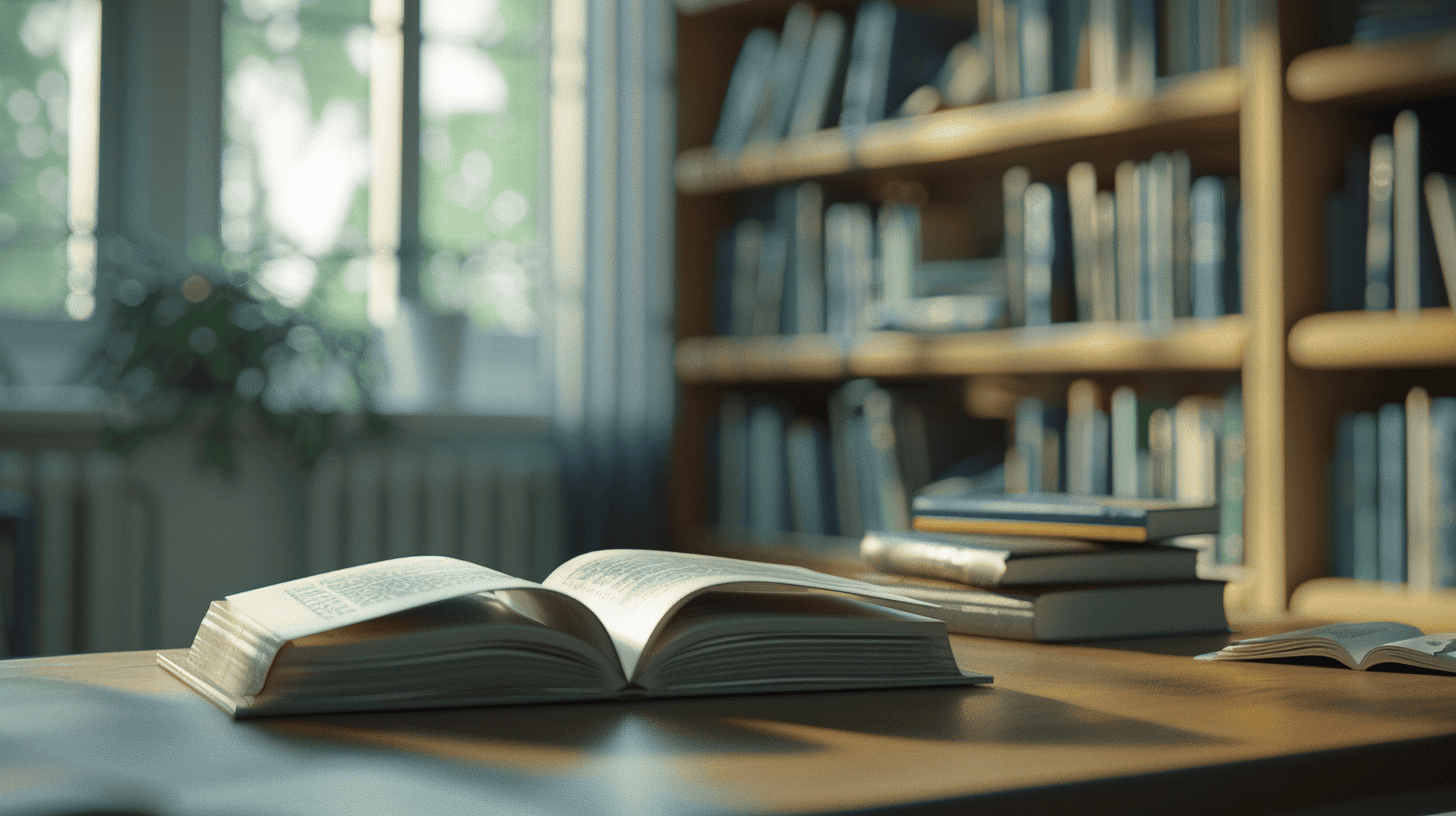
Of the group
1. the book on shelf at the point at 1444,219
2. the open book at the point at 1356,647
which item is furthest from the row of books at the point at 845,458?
the open book at the point at 1356,647

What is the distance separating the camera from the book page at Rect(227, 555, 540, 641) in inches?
25.4

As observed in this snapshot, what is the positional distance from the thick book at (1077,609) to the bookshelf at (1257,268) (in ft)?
2.36

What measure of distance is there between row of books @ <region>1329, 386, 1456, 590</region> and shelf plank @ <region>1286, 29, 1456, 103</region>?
1.25 ft

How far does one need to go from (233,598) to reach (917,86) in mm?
1872

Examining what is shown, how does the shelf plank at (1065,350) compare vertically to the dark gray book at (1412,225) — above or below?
below

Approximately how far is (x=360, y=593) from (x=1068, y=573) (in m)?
0.54

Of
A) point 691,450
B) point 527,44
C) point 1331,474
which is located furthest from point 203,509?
point 1331,474

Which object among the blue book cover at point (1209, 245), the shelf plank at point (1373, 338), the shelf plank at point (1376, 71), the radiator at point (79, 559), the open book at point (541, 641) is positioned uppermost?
the shelf plank at point (1376, 71)

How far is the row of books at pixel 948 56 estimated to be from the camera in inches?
75.1

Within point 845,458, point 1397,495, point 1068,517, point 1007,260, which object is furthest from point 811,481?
point 1068,517

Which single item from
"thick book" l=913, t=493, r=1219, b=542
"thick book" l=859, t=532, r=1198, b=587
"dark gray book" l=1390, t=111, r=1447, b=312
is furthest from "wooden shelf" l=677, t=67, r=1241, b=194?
"thick book" l=859, t=532, r=1198, b=587

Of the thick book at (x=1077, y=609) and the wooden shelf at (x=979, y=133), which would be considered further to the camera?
the wooden shelf at (x=979, y=133)

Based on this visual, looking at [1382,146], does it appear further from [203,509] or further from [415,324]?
[203,509]

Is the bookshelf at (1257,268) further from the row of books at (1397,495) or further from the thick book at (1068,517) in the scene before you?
the thick book at (1068,517)
